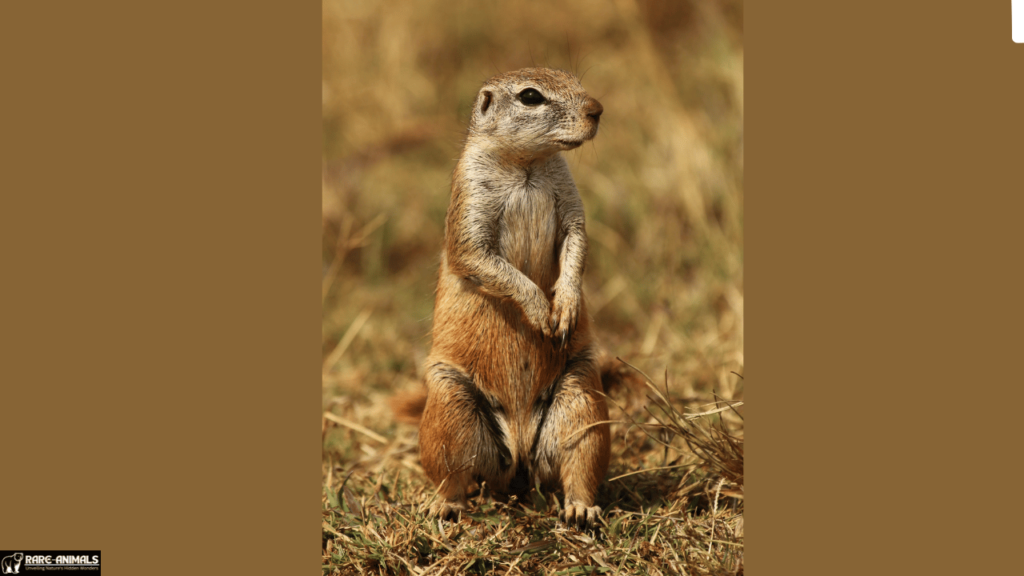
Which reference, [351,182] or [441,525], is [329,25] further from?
[441,525]

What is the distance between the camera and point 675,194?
7742 mm

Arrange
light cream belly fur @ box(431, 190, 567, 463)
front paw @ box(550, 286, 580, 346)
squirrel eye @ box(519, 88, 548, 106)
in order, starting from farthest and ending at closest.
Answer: light cream belly fur @ box(431, 190, 567, 463)
front paw @ box(550, 286, 580, 346)
squirrel eye @ box(519, 88, 548, 106)

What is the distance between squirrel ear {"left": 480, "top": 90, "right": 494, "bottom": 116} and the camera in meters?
4.30

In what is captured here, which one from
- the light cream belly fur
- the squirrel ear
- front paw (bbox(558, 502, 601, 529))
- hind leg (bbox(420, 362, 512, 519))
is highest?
the squirrel ear

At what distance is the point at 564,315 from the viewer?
4203 millimetres

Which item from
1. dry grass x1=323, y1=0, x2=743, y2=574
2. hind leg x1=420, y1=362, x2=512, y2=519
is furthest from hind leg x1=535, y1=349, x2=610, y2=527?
hind leg x1=420, y1=362, x2=512, y2=519

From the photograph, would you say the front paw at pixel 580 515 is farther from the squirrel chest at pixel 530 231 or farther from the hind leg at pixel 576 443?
the squirrel chest at pixel 530 231

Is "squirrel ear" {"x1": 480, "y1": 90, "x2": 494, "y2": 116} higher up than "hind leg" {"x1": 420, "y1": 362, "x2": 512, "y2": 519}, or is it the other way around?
"squirrel ear" {"x1": 480, "y1": 90, "x2": 494, "y2": 116}

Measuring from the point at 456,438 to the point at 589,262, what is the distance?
331 cm

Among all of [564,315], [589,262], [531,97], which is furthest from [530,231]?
[589,262]

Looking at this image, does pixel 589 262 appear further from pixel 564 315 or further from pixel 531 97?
pixel 531 97

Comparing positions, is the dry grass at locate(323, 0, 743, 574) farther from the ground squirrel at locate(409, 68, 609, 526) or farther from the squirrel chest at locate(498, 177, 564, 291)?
the squirrel chest at locate(498, 177, 564, 291)

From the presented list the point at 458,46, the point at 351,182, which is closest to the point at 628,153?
the point at 458,46

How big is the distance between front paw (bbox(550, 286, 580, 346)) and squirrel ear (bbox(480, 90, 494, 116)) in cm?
104
